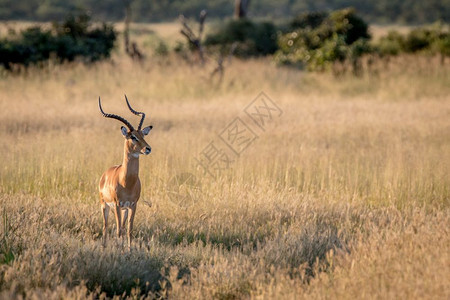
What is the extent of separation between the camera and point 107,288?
195 inches

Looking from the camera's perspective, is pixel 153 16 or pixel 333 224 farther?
pixel 153 16

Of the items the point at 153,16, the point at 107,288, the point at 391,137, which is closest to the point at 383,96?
the point at 391,137

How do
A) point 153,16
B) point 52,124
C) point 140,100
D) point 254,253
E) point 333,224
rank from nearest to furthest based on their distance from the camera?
point 254,253 → point 333,224 → point 52,124 → point 140,100 → point 153,16

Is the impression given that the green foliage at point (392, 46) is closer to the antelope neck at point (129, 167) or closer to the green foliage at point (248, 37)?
the green foliage at point (248, 37)

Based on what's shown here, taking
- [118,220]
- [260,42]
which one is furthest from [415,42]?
[118,220]

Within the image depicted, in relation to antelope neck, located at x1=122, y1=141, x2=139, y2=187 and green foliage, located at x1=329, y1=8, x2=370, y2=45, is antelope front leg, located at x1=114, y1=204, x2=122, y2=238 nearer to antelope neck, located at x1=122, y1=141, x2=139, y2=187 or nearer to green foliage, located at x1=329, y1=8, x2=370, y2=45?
antelope neck, located at x1=122, y1=141, x2=139, y2=187

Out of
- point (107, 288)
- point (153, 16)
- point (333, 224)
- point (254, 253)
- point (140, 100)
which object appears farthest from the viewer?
point (153, 16)

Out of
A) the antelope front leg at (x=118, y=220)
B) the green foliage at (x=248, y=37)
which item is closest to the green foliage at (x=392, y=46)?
the green foliage at (x=248, y=37)

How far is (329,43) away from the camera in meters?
19.5

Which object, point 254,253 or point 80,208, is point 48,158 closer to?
point 80,208

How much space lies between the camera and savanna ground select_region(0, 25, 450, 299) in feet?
15.6

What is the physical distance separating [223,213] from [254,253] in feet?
3.62

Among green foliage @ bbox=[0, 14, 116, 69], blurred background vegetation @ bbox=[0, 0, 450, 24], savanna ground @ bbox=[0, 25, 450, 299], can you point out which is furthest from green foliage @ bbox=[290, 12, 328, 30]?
blurred background vegetation @ bbox=[0, 0, 450, 24]

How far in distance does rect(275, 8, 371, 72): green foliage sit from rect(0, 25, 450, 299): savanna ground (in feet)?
13.2
